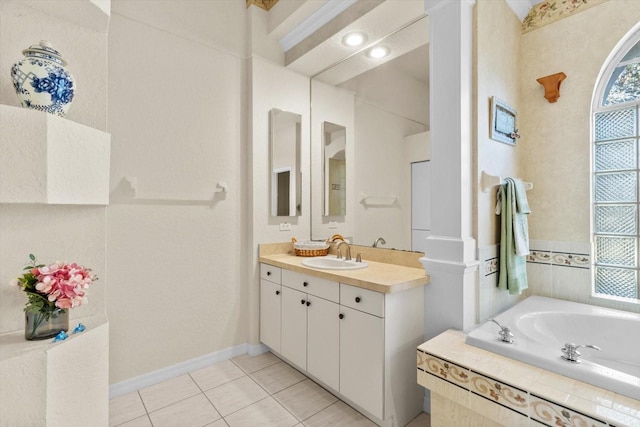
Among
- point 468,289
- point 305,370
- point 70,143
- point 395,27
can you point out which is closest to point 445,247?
point 468,289

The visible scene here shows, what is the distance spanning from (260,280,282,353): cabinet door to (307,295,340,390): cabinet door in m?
0.41

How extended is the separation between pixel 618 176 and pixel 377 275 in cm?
173

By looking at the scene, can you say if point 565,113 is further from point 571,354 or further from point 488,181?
point 571,354

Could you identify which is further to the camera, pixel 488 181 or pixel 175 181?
pixel 175 181

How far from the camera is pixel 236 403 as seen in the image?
197 cm

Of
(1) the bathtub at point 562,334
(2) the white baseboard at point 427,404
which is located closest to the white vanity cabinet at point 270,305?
(2) the white baseboard at point 427,404

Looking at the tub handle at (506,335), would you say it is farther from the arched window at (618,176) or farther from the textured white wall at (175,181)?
the textured white wall at (175,181)

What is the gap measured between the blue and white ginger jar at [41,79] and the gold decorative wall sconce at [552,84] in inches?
109

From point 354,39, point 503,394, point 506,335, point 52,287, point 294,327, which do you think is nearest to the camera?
point 52,287

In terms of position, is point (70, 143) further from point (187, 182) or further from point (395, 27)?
point (395, 27)

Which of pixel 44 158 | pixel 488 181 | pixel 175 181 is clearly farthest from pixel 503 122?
pixel 44 158

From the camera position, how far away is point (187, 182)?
91.8 inches

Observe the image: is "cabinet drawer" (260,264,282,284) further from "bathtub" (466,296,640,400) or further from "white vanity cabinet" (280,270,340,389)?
"bathtub" (466,296,640,400)

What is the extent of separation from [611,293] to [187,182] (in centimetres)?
306
